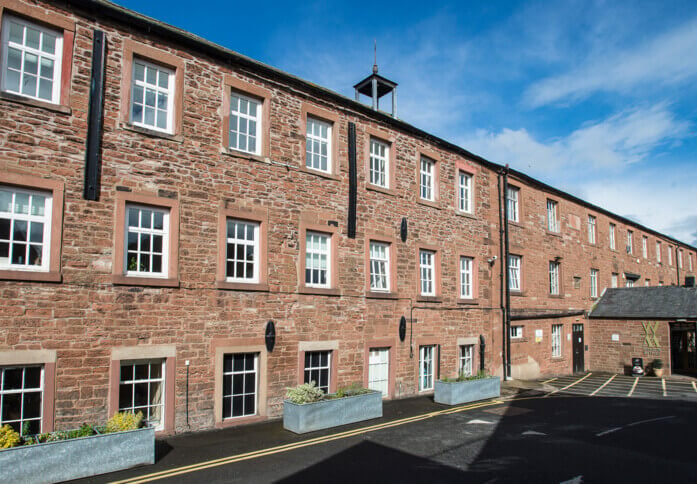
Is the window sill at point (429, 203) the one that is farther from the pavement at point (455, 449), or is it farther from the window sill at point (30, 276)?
the window sill at point (30, 276)

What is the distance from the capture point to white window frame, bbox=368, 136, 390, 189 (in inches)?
647

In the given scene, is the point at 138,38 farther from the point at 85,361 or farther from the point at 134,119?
the point at 85,361

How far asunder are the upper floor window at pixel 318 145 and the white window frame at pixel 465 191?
21.9 feet

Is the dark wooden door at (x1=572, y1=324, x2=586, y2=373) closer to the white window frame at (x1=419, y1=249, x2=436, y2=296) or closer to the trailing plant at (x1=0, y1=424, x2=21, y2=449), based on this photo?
the white window frame at (x1=419, y1=249, x2=436, y2=296)

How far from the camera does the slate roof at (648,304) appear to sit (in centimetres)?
2441

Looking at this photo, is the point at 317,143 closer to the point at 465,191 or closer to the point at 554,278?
the point at 465,191

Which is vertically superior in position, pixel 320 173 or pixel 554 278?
pixel 320 173

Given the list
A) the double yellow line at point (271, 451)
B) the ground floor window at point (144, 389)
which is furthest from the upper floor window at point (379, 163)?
the ground floor window at point (144, 389)

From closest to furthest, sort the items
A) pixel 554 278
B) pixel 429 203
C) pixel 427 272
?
pixel 427 272, pixel 429 203, pixel 554 278

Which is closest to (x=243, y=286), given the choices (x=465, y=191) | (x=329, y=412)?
(x=329, y=412)

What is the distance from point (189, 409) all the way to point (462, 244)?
11.7 m

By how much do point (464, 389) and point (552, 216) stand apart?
525 inches

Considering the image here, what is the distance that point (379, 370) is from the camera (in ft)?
52.1

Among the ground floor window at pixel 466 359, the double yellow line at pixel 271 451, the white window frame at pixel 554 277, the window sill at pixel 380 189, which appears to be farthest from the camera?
the white window frame at pixel 554 277
